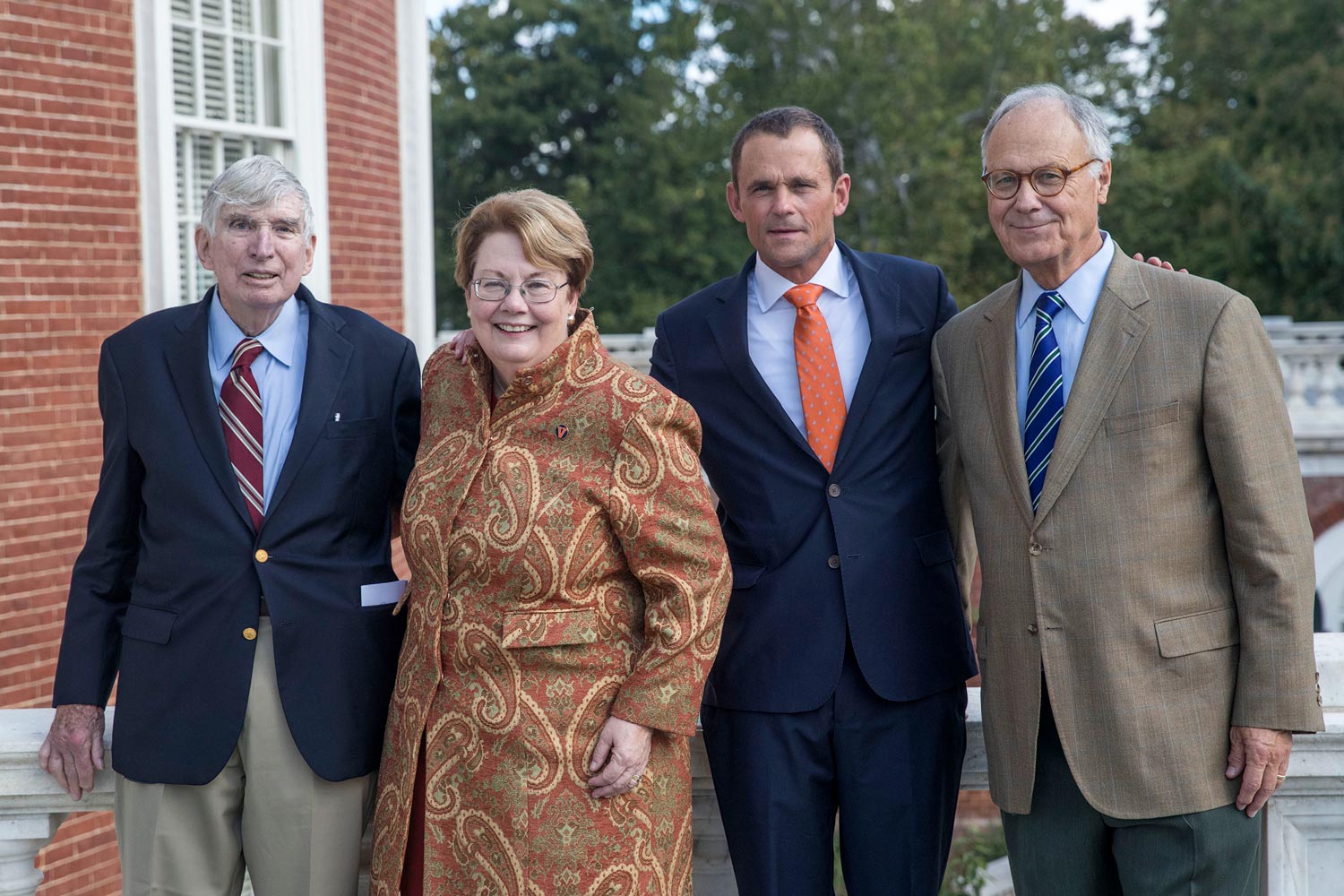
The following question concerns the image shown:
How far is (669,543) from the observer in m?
2.43

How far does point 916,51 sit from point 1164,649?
20224 millimetres

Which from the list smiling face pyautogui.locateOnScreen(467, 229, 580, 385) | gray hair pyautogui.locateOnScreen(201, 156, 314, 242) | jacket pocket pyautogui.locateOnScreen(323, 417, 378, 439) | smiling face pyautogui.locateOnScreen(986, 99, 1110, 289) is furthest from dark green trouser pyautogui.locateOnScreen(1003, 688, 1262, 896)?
gray hair pyautogui.locateOnScreen(201, 156, 314, 242)

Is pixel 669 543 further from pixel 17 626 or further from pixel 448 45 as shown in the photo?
pixel 448 45

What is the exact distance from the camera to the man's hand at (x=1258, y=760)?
2.38 metres

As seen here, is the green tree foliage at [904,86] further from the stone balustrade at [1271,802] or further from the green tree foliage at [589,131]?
the stone balustrade at [1271,802]

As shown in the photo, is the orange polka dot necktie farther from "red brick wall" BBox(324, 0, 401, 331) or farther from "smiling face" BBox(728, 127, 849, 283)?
"red brick wall" BBox(324, 0, 401, 331)

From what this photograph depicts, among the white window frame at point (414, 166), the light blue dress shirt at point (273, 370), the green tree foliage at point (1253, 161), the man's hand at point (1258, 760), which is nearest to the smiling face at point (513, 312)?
the light blue dress shirt at point (273, 370)

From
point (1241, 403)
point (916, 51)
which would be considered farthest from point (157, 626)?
point (916, 51)

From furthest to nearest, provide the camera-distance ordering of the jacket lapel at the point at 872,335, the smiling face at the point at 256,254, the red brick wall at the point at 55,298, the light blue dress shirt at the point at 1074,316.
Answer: the red brick wall at the point at 55,298 → the jacket lapel at the point at 872,335 → the smiling face at the point at 256,254 → the light blue dress shirt at the point at 1074,316

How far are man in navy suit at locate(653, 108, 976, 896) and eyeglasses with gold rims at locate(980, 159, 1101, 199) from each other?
1.31 ft

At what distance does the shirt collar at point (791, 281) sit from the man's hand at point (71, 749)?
1694 mm

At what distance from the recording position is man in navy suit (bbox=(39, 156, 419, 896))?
2627mm

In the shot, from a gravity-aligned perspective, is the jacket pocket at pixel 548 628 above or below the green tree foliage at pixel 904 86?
below

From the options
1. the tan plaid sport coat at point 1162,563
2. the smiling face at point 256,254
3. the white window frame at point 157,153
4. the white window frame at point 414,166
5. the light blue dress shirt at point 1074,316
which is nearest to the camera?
the tan plaid sport coat at point 1162,563
